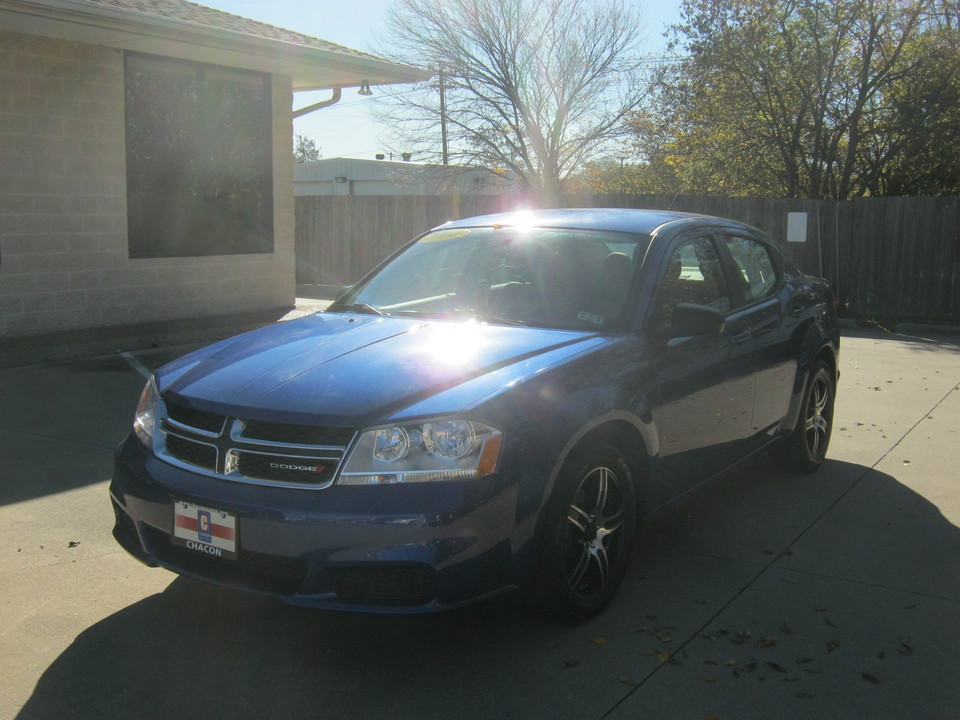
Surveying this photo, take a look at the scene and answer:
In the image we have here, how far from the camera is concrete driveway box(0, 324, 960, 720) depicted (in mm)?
3434

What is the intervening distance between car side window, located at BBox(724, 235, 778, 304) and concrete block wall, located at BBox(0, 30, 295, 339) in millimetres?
7442

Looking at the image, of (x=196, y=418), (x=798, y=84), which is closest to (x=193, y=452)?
(x=196, y=418)

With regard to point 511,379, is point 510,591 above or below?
below

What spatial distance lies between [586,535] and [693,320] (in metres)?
1.12

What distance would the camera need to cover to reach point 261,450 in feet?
11.7

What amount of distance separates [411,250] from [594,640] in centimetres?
250

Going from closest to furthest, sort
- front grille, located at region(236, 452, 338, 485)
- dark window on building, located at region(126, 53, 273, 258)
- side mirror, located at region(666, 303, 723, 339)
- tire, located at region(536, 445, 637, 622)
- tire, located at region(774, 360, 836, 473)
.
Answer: front grille, located at region(236, 452, 338, 485)
tire, located at region(536, 445, 637, 622)
side mirror, located at region(666, 303, 723, 339)
tire, located at region(774, 360, 836, 473)
dark window on building, located at region(126, 53, 273, 258)

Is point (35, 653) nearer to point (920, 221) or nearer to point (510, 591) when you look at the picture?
point (510, 591)

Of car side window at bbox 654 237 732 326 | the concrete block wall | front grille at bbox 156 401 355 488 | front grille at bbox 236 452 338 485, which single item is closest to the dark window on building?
the concrete block wall

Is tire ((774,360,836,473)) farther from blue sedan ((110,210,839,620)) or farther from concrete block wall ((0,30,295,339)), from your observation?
concrete block wall ((0,30,295,339))

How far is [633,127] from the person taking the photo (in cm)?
2817

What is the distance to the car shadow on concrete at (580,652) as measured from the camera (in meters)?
3.42

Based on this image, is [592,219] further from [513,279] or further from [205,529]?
[205,529]

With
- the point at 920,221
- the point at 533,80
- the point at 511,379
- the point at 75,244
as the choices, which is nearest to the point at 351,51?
the point at 75,244
